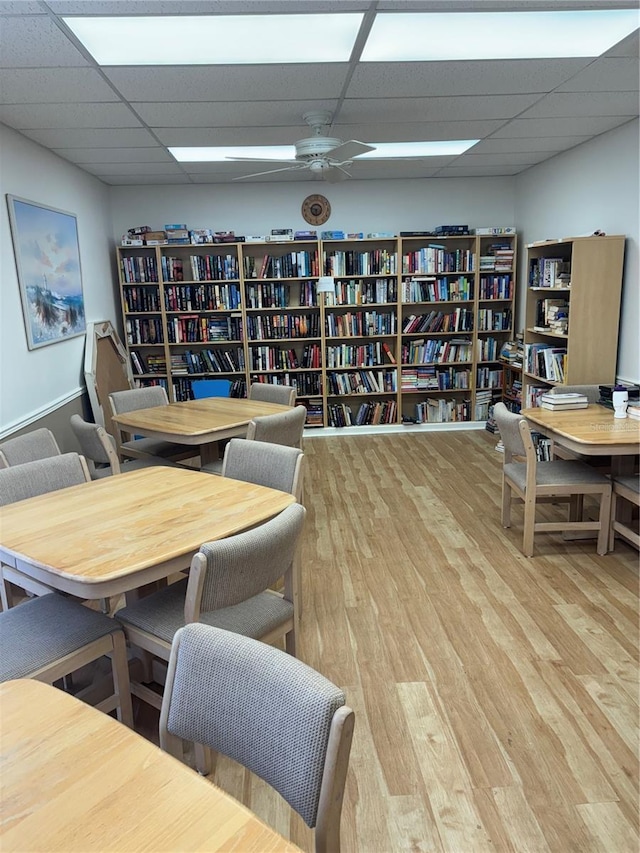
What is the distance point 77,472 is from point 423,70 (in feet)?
8.62

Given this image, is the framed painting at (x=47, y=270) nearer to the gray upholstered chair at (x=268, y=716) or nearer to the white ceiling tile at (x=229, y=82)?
the white ceiling tile at (x=229, y=82)

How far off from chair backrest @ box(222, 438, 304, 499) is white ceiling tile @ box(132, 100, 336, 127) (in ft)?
6.95

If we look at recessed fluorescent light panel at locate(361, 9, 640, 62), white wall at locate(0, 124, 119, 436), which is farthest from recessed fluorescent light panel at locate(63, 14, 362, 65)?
white wall at locate(0, 124, 119, 436)

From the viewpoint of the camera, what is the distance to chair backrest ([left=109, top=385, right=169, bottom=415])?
4.27 meters

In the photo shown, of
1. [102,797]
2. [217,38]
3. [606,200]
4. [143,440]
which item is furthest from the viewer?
[606,200]

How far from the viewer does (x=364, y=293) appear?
6.27 m

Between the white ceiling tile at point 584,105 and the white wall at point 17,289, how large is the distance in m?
3.40

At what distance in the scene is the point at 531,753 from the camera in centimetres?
199

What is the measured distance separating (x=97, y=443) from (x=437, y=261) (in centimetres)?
423

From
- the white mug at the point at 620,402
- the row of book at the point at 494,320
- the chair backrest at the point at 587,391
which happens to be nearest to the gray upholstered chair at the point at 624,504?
the white mug at the point at 620,402

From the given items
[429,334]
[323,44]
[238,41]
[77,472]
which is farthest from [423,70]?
[429,334]

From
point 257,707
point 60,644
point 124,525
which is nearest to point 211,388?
point 124,525

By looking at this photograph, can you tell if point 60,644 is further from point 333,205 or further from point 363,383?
point 333,205

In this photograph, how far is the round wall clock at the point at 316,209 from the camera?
20.6 feet
